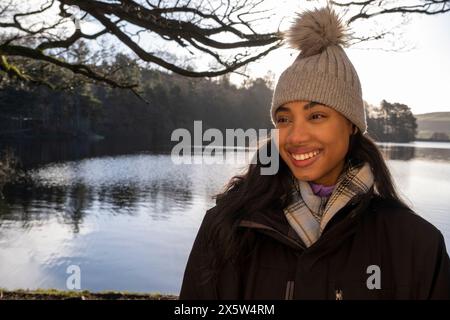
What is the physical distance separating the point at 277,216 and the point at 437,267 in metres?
0.58

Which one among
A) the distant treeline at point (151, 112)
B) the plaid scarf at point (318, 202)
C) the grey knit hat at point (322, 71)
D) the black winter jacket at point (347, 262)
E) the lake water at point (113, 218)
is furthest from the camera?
the distant treeline at point (151, 112)

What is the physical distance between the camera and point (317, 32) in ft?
6.13

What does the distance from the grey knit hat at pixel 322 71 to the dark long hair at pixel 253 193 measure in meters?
0.11

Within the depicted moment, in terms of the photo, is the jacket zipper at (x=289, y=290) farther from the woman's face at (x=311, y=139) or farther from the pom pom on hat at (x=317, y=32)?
the pom pom on hat at (x=317, y=32)

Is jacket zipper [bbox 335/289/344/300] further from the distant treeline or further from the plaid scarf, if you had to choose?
the distant treeline

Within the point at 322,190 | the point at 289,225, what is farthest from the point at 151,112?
the point at 289,225

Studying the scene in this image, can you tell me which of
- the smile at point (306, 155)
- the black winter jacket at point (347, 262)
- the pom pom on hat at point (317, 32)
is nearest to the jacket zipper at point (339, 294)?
the black winter jacket at point (347, 262)

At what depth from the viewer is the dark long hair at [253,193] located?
169 cm

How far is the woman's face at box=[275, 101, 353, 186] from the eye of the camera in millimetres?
1724

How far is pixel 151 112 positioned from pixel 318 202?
6133 cm

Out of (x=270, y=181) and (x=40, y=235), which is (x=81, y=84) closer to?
(x=270, y=181)

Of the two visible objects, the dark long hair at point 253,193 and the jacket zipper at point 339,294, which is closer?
the jacket zipper at point 339,294

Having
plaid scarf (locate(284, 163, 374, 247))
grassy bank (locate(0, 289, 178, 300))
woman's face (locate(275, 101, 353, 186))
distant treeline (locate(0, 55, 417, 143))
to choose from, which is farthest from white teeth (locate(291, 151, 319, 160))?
distant treeline (locate(0, 55, 417, 143))

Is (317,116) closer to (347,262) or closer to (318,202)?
(318,202)
